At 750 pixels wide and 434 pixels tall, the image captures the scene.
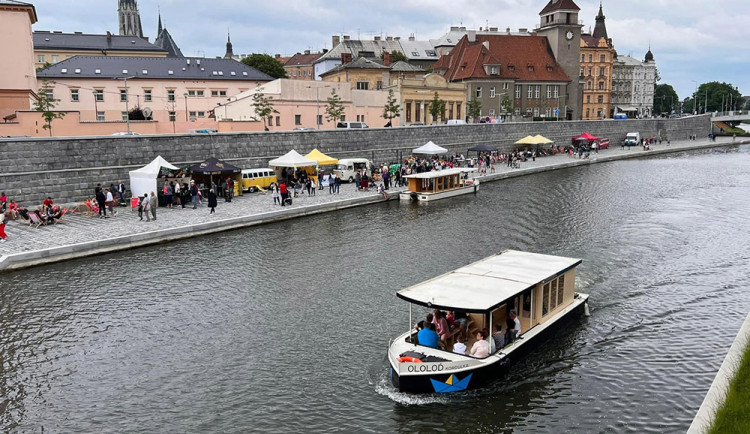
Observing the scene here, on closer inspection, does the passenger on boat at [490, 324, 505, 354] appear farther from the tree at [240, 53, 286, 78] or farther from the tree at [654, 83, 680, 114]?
the tree at [654, 83, 680, 114]

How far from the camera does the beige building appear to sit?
74750 mm

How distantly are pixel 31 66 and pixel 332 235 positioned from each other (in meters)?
33.8

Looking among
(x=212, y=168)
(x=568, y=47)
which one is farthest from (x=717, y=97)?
(x=212, y=168)

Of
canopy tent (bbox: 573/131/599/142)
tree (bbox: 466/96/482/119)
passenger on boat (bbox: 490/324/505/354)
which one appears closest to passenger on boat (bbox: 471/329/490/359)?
passenger on boat (bbox: 490/324/505/354)

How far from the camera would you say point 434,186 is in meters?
41.8

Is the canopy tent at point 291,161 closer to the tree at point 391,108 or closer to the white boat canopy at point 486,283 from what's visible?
the white boat canopy at point 486,283

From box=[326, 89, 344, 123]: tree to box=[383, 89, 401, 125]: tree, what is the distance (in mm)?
6407

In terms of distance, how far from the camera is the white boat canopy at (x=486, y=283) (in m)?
14.7

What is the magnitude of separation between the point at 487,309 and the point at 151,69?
6752 cm

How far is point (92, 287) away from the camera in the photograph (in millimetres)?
21688

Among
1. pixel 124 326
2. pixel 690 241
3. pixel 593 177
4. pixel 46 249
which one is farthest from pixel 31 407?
pixel 593 177

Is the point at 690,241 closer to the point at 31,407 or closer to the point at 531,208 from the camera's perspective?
the point at 531,208

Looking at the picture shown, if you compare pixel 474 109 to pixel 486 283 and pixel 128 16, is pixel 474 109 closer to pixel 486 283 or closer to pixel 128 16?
pixel 486 283

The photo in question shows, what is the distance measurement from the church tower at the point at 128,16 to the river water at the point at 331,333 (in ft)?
453
